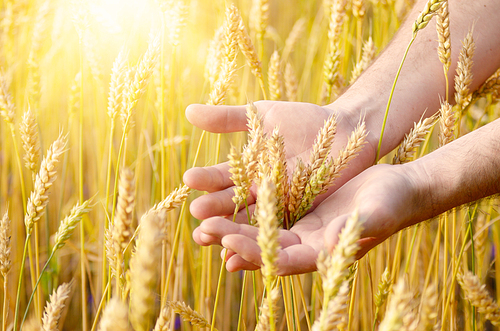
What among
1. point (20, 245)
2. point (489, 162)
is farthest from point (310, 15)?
point (20, 245)

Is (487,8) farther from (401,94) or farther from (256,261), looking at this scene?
(256,261)

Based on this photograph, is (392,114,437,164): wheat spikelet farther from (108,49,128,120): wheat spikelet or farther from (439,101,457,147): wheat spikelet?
(108,49,128,120): wheat spikelet

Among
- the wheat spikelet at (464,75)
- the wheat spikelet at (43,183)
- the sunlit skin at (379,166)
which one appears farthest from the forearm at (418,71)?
the wheat spikelet at (43,183)

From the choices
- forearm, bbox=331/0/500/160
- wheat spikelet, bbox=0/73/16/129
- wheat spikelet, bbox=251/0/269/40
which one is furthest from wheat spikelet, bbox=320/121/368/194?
wheat spikelet, bbox=0/73/16/129

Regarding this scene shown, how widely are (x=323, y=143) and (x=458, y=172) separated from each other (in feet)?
1.08

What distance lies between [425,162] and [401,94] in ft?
1.49

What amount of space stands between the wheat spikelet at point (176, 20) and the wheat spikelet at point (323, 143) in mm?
451

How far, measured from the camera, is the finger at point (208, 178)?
786 mm

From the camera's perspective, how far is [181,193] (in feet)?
2.33

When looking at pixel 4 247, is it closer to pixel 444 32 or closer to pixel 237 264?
pixel 237 264

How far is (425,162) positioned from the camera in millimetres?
785

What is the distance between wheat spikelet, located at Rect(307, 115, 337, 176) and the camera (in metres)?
0.66

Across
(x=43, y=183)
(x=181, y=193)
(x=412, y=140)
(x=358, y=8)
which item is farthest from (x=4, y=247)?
(x=358, y=8)

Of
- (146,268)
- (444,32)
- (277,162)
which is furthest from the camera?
(444,32)
